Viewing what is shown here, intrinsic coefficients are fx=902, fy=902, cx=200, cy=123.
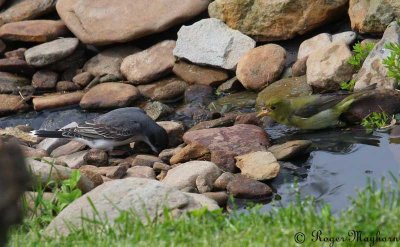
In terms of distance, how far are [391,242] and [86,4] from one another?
7.91 m

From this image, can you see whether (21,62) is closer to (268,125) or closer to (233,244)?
(268,125)

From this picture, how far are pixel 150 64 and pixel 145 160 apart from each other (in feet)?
7.71

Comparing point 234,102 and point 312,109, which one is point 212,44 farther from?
point 312,109

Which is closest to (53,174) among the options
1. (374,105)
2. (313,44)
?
(374,105)

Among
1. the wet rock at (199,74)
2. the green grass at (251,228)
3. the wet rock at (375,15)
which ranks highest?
the green grass at (251,228)

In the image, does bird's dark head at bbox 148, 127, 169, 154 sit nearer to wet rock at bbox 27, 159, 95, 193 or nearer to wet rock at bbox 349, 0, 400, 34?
wet rock at bbox 27, 159, 95, 193

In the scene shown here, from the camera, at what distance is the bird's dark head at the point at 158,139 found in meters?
9.43

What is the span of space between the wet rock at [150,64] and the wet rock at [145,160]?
200cm

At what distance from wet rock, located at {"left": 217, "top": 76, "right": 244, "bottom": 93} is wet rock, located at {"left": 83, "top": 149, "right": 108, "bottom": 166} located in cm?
185

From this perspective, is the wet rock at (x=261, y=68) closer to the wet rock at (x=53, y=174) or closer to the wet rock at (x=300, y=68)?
the wet rock at (x=300, y=68)

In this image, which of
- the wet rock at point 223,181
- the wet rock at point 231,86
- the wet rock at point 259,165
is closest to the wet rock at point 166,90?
the wet rock at point 231,86

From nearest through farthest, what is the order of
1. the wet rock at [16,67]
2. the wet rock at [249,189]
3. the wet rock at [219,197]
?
the wet rock at [219,197], the wet rock at [249,189], the wet rock at [16,67]

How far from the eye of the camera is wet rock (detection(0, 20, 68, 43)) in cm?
1184

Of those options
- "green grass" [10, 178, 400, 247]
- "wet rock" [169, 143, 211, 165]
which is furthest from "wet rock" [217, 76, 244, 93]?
"green grass" [10, 178, 400, 247]
